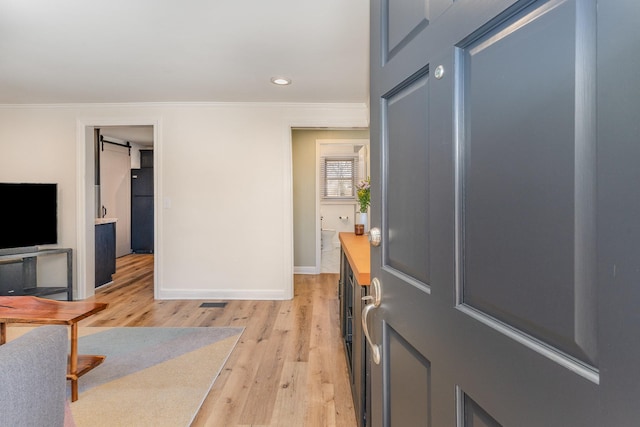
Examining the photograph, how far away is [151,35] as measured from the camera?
2301 mm

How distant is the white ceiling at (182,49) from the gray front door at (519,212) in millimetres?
1595

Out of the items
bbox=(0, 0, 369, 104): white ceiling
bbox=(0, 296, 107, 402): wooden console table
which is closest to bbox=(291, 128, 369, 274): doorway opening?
bbox=(0, 0, 369, 104): white ceiling

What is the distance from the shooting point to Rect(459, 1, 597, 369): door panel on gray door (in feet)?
1.25

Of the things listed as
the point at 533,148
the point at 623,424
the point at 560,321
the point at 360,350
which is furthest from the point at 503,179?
the point at 360,350

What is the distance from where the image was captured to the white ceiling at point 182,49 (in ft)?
6.60

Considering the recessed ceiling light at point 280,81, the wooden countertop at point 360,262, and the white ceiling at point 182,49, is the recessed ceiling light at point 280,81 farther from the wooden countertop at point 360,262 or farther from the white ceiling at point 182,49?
the wooden countertop at point 360,262

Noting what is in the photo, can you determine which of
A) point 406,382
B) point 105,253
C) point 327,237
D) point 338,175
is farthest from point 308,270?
point 406,382

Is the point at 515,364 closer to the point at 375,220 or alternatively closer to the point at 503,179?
the point at 503,179

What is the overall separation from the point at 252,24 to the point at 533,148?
2.19 metres

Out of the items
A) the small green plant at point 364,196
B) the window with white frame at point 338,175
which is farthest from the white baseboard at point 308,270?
the small green plant at point 364,196

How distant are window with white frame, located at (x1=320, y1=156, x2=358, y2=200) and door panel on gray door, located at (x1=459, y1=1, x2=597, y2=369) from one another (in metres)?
6.29

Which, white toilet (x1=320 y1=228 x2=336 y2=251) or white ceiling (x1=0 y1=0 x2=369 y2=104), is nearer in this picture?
white ceiling (x1=0 y1=0 x2=369 y2=104)

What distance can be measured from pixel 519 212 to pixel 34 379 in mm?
1020

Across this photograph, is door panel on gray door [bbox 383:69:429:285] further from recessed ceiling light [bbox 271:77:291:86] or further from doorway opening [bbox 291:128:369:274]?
doorway opening [bbox 291:128:369:274]
